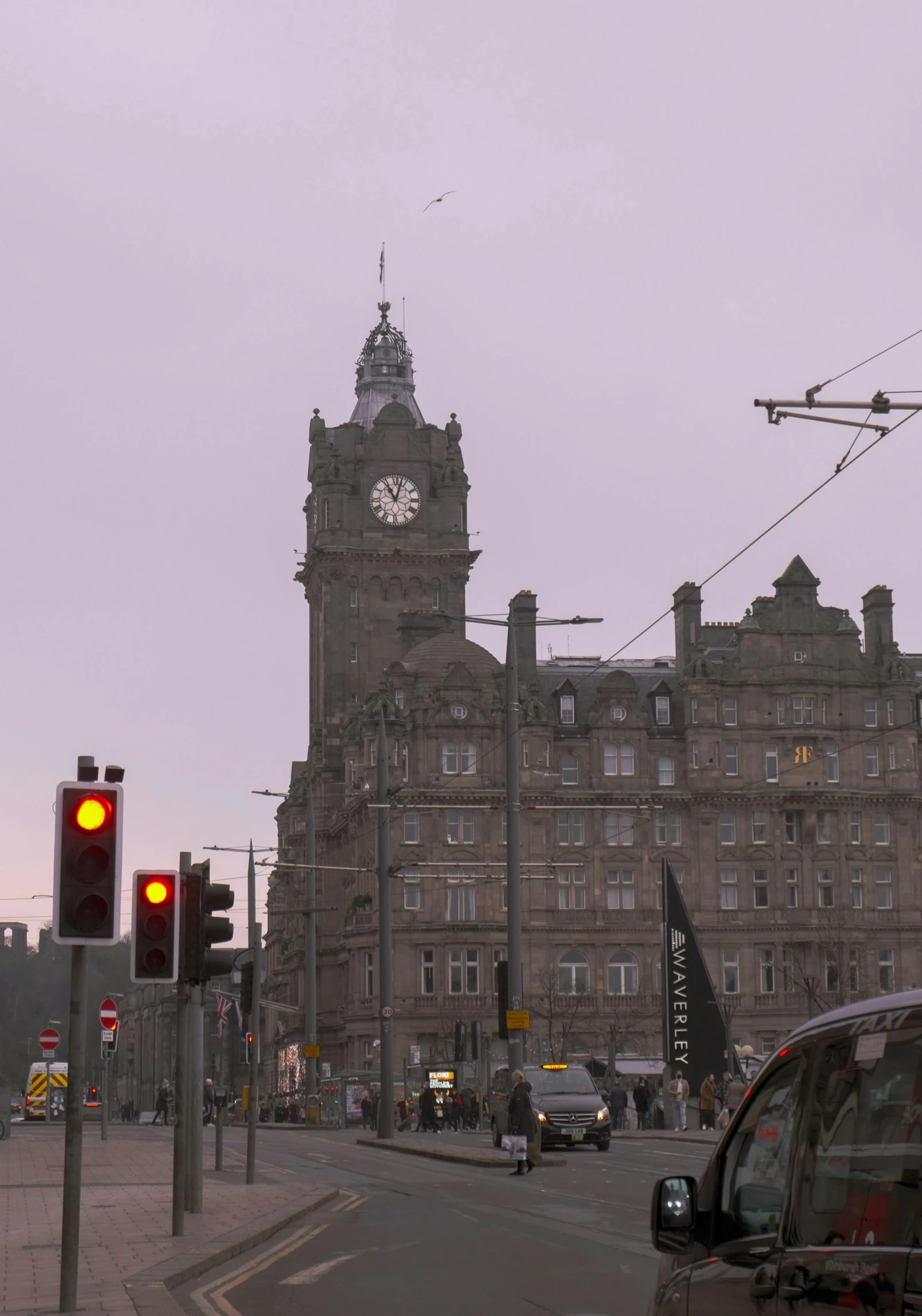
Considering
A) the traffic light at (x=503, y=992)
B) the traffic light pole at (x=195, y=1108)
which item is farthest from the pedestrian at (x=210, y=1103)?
the traffic light pole at (x=195, y=1108)

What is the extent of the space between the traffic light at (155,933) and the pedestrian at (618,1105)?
38994 millimetres

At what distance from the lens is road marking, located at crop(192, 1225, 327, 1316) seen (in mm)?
12852

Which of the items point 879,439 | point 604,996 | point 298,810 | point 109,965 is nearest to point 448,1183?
point 879,439

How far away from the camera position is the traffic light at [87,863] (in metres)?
12.1

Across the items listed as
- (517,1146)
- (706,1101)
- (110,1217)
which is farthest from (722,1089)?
(110,1217)

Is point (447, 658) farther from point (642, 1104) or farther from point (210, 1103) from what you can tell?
point (642, 1104)

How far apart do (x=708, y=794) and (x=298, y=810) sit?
1125 inches

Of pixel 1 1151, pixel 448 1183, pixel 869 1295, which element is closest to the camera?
pixel 869 1295

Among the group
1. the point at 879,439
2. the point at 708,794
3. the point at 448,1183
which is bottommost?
the point at 448,1183

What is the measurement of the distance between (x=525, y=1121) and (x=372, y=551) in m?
74.0

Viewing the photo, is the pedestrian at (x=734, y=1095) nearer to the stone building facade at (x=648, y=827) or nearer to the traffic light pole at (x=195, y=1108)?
the traffic light pole at (x=195, y=1108)

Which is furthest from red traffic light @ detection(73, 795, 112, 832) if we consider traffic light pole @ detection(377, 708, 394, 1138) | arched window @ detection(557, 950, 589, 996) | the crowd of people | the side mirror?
arched window @ detection(557, 950, 589, 996)

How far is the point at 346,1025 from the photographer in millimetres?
91312

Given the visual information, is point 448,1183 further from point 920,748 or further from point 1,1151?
point 920,748
